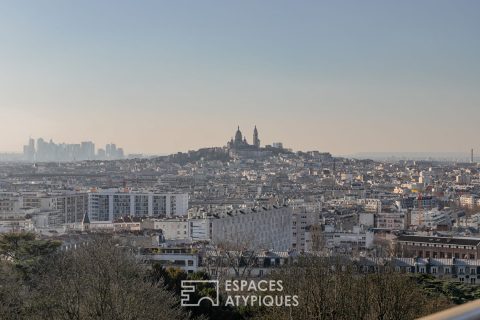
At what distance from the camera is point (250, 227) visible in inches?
872

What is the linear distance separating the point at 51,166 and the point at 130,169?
7426 mm

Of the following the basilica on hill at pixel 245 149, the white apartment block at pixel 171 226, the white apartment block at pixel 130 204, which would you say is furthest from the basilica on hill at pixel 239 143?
the white apartment block at pixel 171 226

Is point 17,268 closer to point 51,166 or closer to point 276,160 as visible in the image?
point 51,166

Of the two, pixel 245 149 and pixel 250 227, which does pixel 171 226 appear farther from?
pixel 245 149

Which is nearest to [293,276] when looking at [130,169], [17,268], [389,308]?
[389,308]

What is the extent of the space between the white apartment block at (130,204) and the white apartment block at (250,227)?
8.32 m

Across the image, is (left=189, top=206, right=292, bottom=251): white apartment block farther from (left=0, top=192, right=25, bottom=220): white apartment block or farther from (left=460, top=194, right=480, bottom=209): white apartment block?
(left=460, top=194, right=480, bottom=209): white apartment block

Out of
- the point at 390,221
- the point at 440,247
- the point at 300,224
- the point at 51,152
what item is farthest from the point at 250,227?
the point at 51,152

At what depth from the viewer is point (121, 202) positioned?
110ft

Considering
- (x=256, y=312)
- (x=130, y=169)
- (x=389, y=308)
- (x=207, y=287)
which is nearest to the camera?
(x=389, y=308)

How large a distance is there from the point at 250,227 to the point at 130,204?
12064 mm

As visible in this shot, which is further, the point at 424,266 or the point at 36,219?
the point at 36,219

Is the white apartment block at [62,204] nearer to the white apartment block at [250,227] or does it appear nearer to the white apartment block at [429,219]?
the white apartment block at [250,227]

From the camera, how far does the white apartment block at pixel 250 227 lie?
1997 cm
